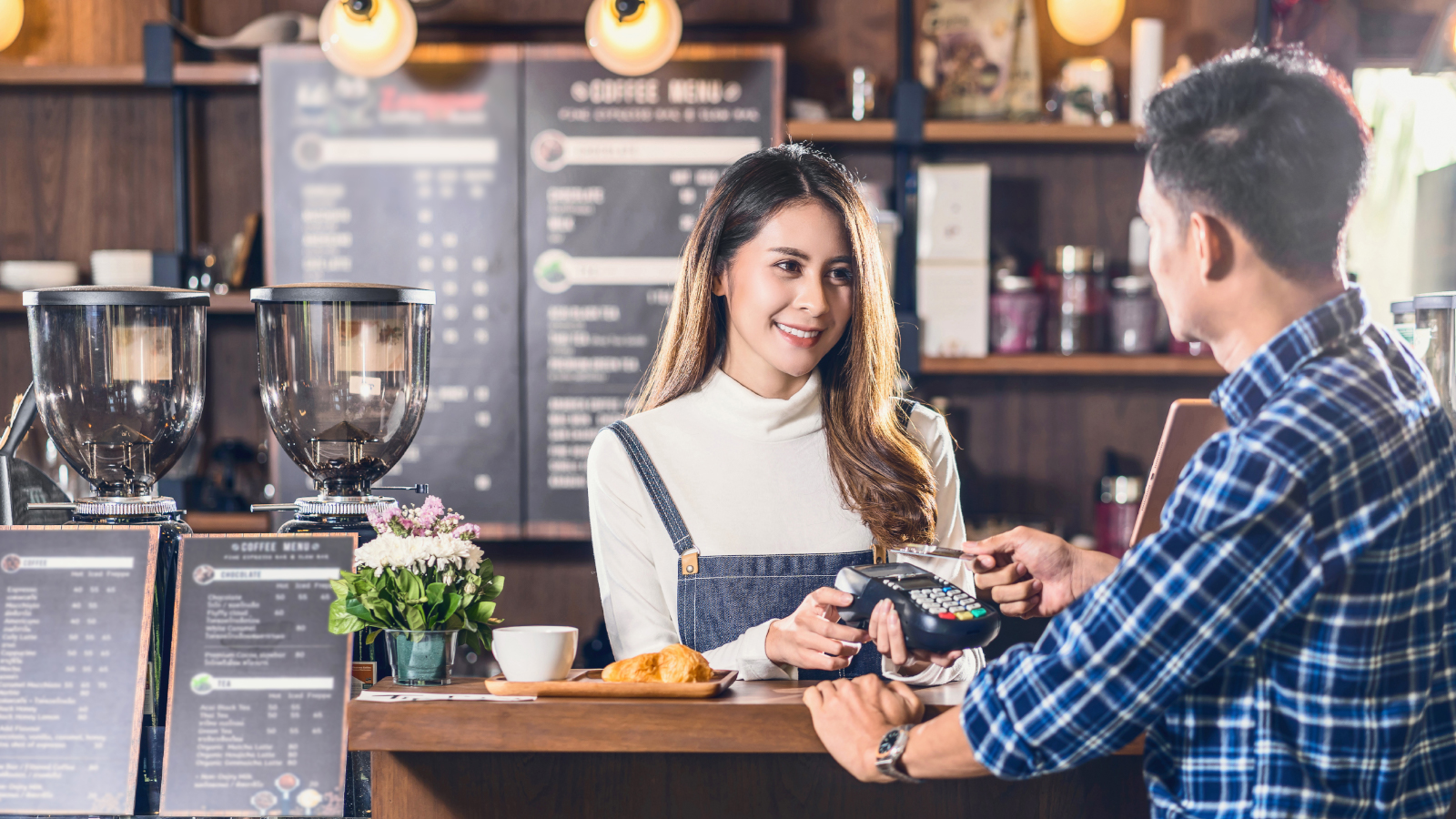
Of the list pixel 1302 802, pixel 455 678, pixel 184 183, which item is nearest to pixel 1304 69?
pixel 1302 802

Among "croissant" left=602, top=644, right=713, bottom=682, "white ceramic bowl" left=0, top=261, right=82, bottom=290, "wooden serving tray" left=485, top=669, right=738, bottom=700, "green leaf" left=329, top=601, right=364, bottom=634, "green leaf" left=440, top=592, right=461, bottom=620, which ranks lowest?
"wooden serving tray" left=485, top=669, right=738, bottom=700

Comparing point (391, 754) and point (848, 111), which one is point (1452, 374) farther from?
point (848, 111)

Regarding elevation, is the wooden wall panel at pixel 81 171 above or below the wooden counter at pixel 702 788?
above

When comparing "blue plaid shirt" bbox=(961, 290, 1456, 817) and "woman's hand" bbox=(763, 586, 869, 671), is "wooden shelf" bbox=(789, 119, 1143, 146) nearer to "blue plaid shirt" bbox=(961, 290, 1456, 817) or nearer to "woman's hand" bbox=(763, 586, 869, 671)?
"woman's hand" bbox=(763, 586, 869, 671)

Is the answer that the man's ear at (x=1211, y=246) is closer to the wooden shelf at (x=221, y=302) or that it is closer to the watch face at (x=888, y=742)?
the watch face at (x=888, y=742)

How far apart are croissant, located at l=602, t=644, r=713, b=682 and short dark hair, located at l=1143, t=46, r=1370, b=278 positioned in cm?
64

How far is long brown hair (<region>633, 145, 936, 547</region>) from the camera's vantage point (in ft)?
5.10

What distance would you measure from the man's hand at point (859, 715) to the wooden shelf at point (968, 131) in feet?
6.69

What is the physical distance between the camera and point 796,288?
5.02 ft

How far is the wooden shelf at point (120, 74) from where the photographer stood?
2.94 m

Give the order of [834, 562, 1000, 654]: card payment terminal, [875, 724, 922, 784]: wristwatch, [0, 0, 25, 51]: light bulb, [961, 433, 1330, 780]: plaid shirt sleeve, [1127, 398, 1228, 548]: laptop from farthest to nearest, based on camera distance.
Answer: [0, 0, 25, 51]: light bulb, [1127, 398, 1228, 548]: laptop, [834, 562, 1000, 654]: card payment terminal, [875, 724, 922, 784]: wristwatch, [961, 433, 1330, 780]: plaid shirt sleeve

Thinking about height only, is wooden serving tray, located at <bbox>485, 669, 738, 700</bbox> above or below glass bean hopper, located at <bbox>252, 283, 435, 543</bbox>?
below

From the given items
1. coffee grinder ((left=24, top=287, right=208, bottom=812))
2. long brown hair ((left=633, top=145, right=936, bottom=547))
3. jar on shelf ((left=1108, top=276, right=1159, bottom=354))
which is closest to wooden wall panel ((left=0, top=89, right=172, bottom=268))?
coffee grinder ((left=24, top=287, right=208, bottom=812))

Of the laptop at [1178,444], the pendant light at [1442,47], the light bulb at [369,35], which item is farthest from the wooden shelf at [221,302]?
the pendant light at [1442,47]
